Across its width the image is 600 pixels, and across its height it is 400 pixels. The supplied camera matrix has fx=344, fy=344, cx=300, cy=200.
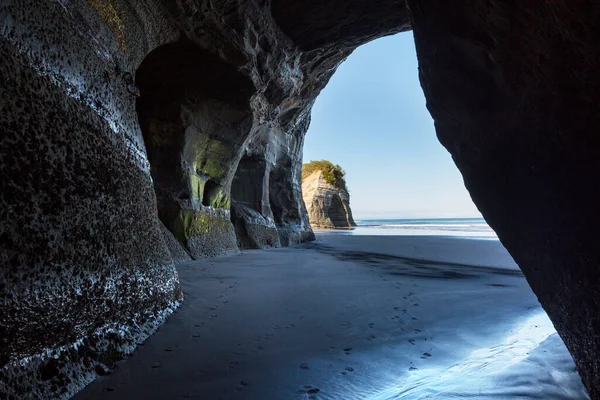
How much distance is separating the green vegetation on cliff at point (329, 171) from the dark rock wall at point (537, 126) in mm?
23800

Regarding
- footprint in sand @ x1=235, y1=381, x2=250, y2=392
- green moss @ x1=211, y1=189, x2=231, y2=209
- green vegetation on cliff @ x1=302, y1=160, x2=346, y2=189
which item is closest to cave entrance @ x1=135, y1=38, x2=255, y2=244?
green moss @ x1=211, y1=189, x2=231, y2=209

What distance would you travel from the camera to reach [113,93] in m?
2.41

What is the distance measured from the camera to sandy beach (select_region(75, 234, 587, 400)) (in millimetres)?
1428

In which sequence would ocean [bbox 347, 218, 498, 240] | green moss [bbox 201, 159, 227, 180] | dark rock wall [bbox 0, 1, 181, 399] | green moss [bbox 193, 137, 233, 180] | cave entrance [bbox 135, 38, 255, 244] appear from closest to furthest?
dark rock wall [bbox 0, 1, 181, 399]
cave entrance [bbox 135, 38, 255, 244]
green moss [bbox 193, 137, 233, 180]
green moss [bbox 201, 159, 227, 180]
ocean [bbox 347, 218, 498, 240]

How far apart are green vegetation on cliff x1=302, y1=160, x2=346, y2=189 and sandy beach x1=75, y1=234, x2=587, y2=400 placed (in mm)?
22205

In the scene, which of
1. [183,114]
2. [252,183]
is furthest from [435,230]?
[183,114]

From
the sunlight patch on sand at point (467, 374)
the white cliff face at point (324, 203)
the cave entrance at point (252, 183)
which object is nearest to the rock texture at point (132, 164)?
the sunlight patch on sand at point (467, 374)

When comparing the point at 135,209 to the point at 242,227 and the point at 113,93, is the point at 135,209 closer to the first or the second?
the point at 113,93

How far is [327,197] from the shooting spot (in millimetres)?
25375

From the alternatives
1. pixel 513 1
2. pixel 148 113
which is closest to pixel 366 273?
pixel 513 1

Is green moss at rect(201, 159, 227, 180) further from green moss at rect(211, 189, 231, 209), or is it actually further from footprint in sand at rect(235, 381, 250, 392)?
footprint in sand at rect(235, 381, 250, 392)

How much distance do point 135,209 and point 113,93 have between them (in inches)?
33.2

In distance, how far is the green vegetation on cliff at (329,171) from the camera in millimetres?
25656

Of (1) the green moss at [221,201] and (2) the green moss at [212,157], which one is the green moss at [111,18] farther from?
(1) the green moss at [221,201]
